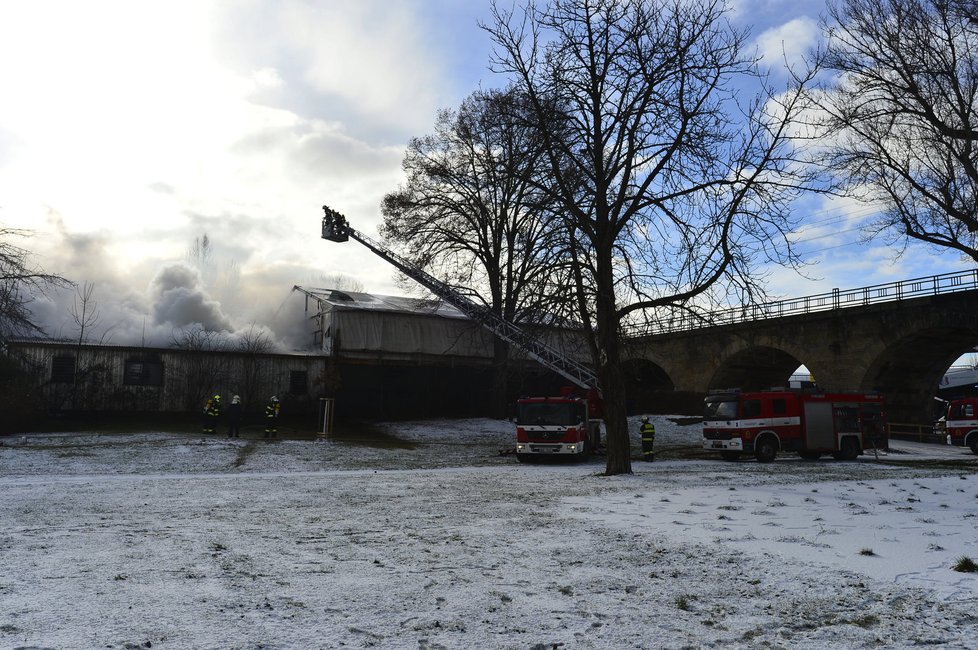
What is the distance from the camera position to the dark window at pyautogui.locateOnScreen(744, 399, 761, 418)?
2272cm

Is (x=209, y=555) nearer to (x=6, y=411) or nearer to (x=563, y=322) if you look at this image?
(x=563, y=322)

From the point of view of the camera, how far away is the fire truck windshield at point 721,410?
22875 millimetres

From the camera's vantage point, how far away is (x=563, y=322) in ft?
55.8

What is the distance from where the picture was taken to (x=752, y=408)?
74.8 feet

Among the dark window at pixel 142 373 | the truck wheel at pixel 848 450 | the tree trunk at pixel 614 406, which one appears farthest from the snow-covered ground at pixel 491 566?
the dark window at pixel 142 373

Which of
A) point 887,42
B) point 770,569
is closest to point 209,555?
point 770,569

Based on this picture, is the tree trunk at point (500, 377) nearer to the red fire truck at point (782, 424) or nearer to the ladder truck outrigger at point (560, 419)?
the ladder truck outrigger at point (560, 419)

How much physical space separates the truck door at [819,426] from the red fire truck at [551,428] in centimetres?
730

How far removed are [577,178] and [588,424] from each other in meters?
10.1

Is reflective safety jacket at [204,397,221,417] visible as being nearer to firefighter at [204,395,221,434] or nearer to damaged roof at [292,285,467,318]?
firefighter at [204,395,221,434]

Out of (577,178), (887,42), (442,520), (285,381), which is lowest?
(442,520)

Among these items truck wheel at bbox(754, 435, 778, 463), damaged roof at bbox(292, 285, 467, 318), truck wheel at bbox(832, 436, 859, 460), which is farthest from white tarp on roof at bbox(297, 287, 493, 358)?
truck wheel at bbox(832, 436, 859, 460)

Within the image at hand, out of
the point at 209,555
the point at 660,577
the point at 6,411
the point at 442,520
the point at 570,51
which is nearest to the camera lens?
the point at 660,577

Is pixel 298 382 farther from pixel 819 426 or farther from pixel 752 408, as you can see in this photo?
pixel 819 426
